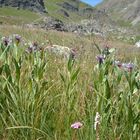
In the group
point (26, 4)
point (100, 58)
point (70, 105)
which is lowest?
point (70, 105)

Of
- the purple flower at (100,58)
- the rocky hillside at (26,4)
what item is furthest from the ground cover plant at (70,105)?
the rocky hillside at (26,4)

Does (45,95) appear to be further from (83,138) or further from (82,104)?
(83,138)

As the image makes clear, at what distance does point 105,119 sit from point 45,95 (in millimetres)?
652

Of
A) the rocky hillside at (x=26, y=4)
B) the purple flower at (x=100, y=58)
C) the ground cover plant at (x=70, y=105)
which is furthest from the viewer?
the rocky hillside at (x=26, y=4)

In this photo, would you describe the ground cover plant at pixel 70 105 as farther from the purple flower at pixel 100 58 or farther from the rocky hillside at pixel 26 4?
the rocky hillside at pixel 26 4

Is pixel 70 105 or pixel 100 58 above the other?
pixel 100 58

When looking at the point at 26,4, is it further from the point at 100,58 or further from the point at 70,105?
the point at 70,105

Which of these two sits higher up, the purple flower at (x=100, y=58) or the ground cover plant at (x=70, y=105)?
the purple flower at (x=100, y=58)

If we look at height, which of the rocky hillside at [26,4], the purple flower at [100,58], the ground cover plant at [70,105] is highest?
the rocky hillside at [26,4]

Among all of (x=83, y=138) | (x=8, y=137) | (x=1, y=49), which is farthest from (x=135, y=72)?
(x=1, y=49)

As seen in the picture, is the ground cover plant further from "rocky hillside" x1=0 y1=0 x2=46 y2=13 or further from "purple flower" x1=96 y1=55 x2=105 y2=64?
"rocky hillside" x1=0 y1=0 x2=46 y2=13

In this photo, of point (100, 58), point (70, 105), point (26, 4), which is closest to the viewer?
point (70, 105)

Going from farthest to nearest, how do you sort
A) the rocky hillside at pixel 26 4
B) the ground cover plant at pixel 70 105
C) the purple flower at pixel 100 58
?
1. the rocky hillside at pixel 26 4
2. the purple flower at pixel 100 58
3. the ground cover plant at pixel 70 105

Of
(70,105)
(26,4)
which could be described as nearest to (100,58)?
(70,105)
